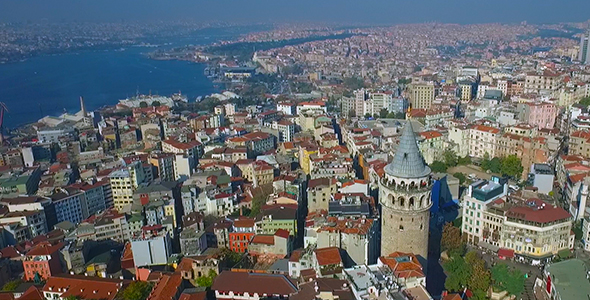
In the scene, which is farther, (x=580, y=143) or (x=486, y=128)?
(x=486, y=128)

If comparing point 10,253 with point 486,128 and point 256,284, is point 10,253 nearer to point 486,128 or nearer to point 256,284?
point 256,284

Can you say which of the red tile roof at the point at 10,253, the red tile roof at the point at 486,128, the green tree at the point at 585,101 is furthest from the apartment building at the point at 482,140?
the red tile roof at the point at 10,253

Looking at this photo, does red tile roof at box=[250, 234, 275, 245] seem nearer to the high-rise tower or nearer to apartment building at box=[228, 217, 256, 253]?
apartment building at box=[228, 217, 256, 253]

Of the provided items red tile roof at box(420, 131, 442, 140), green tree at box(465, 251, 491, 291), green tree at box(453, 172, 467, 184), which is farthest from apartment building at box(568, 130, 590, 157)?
green tree at box(465, 251, 491, 291)

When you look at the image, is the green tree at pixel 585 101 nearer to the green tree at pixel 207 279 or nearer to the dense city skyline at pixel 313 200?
the dense city skyline at pixel 313 200

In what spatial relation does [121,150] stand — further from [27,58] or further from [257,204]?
[27,58]

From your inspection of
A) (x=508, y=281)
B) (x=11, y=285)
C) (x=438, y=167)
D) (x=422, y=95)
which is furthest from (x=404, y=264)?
(x=422, y=95)

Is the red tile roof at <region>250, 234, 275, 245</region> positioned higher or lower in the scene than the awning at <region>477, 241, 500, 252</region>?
higher
